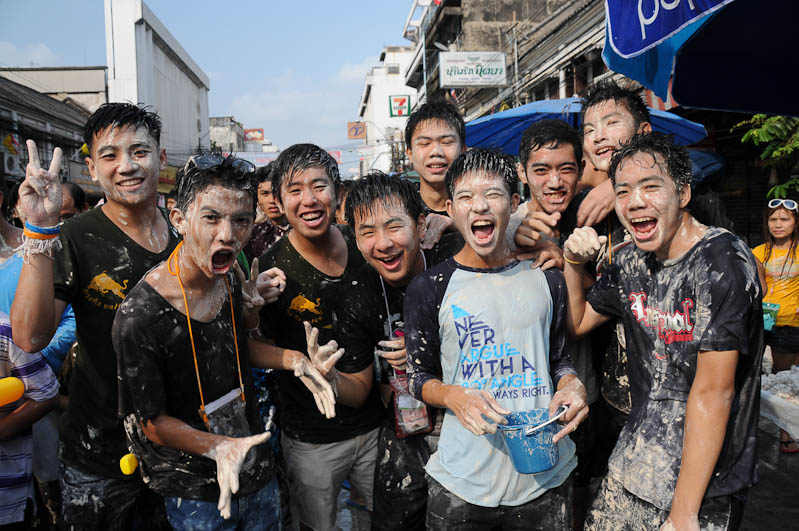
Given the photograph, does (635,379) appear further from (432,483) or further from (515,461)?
(432,483)

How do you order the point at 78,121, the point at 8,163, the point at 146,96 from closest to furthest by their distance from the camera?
the point at 8,163
the point at 78,121
the point at 146,96

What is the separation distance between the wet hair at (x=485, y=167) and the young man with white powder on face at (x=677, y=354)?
390 millimetres

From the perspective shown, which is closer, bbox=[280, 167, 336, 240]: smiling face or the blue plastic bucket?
the blue plastic bucket

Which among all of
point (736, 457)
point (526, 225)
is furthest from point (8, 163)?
point (736, 457)

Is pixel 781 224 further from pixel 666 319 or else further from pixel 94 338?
pixel 94 338

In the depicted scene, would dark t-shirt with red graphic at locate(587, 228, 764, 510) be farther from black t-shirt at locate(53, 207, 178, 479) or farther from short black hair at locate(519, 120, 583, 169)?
black t-shirt at locate(53, 207, 178, 479)

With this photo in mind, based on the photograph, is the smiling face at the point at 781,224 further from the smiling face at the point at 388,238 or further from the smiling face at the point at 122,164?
the smiling face at the point at 122,164

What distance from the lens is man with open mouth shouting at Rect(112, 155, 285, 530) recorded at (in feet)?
6.10

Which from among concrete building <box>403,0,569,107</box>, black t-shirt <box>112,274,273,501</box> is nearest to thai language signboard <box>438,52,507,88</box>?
concrete building <box>403,0,569,107</box>

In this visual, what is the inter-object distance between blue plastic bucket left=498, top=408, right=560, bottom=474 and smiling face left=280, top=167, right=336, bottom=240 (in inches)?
54.7

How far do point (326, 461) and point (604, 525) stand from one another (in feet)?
4.38

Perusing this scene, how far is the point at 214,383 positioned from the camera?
80.8 inches

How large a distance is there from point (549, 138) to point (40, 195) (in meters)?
2.39

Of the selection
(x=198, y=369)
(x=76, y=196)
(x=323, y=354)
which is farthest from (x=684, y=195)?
(x=76, y=196)
